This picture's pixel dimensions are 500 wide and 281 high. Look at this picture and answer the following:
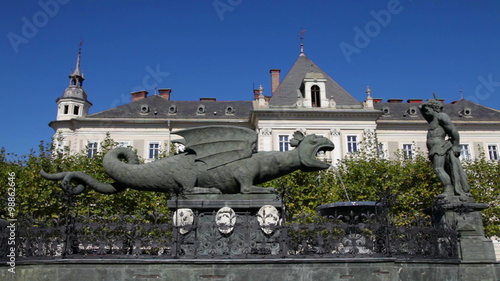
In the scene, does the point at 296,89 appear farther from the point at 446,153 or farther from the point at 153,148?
the point at 446,153

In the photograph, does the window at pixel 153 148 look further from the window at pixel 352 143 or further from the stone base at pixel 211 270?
the stone base at pixel 211 270

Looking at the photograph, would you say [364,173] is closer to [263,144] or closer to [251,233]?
[263,144]

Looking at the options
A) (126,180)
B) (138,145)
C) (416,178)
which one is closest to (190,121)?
(138,145)

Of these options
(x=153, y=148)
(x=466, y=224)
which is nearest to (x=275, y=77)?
(x=153, y=148)

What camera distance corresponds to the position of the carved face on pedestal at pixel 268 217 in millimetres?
7081

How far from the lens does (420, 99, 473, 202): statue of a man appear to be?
845 cm

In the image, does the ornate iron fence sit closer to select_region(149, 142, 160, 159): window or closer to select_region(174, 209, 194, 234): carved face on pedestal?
select_region(174, 209, 194, 234): carved face on pedestal

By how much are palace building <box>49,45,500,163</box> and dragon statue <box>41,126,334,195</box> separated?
23.5 metres

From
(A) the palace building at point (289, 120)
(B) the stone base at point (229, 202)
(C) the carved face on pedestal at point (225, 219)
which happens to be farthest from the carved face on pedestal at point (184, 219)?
(A) the palace building at point (289, 120)

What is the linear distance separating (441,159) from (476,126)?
3133 cm

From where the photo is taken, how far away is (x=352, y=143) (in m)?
33.2

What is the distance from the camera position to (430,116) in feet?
29.4

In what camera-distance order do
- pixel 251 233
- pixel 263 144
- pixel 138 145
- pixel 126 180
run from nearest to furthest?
1. pixel 251 233
2. pixel 126 180
3. pixel 263 144
4. pixel 138 145

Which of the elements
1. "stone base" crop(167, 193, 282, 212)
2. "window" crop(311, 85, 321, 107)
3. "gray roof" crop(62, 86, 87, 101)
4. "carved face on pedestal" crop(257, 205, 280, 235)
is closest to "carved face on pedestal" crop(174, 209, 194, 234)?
"stone base" crop(167, 193, 282, 212)
